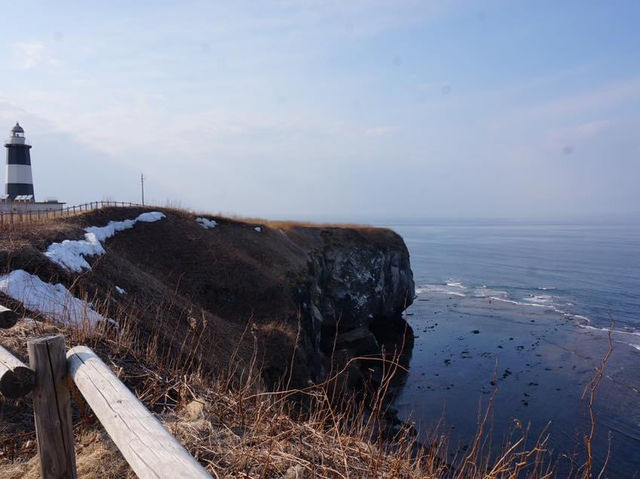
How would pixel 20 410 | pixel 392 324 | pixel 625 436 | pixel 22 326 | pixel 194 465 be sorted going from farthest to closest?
pixel 392 324
pixel 625 436
pixel 22 326
pixel 20 410
pixel 194 465

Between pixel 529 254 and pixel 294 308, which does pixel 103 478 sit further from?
pixel 529 254

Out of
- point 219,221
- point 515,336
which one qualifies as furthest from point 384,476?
point 515,336

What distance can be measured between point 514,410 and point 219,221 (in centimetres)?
2316

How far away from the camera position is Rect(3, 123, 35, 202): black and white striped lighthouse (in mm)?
42188

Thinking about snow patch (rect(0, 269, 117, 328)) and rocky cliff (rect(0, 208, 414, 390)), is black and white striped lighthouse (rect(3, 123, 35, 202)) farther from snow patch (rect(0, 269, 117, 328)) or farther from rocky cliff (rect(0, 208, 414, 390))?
snow patch (rect(0, 269, 117, 328))

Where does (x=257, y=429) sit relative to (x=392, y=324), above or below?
above

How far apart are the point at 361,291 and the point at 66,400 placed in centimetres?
4096

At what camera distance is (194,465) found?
2.16 metres

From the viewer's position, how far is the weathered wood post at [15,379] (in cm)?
301

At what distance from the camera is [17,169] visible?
42.3 metres

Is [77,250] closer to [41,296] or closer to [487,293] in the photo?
[41,296]

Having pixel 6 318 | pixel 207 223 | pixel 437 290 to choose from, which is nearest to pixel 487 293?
pixel 437 290

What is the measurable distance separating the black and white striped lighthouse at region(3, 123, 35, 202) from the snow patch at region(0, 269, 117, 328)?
124 ft

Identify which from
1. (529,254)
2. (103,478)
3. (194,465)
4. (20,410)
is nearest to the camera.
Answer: (194,465)
